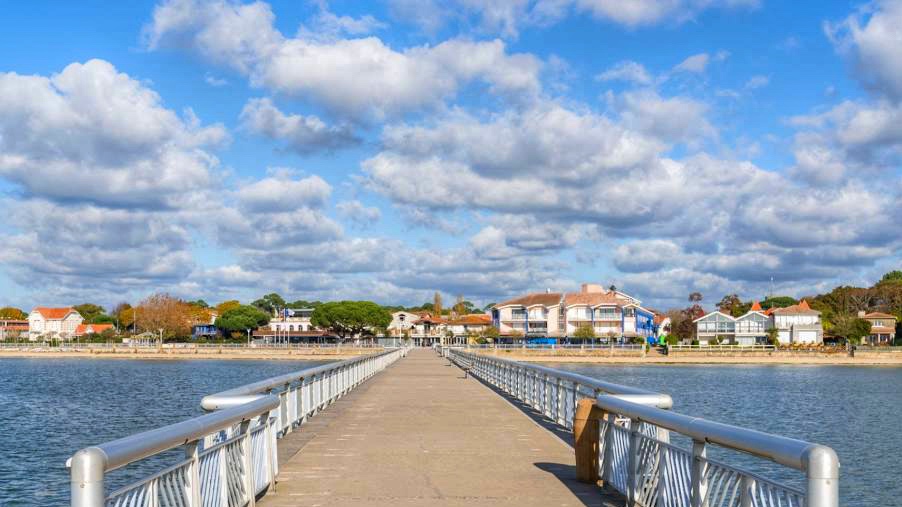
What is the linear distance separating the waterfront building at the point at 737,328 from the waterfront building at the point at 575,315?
27.9 ft

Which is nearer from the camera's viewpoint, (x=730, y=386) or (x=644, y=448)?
(x=644, y=448)

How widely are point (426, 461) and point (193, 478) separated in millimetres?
5300

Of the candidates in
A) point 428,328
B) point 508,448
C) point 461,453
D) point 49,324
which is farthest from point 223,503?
point 49,324

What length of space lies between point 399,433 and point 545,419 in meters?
4.09

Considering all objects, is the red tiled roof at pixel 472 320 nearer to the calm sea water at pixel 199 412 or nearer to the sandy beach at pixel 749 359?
the sandy beach at pixel 749 359

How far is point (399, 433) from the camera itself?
14.6m

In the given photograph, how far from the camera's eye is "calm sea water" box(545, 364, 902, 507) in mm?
22734

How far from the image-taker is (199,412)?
128ft

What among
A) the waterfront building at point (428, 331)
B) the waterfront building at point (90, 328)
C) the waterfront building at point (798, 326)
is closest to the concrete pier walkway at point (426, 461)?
the waterfront building at point (798, 326)

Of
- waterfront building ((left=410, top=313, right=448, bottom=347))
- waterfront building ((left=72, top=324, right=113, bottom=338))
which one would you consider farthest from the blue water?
waterfront building ((left=72, top=324, right=113, bottom=338))

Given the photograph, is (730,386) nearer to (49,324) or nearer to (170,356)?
(170,356)

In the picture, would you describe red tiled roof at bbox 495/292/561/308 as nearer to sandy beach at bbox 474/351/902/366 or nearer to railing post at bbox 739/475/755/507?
sandy beach at bbox 474/351/902/366

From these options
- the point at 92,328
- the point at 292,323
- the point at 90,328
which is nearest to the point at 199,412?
the point at 292,323

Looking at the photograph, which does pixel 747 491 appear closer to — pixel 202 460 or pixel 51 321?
pixel 202 460
